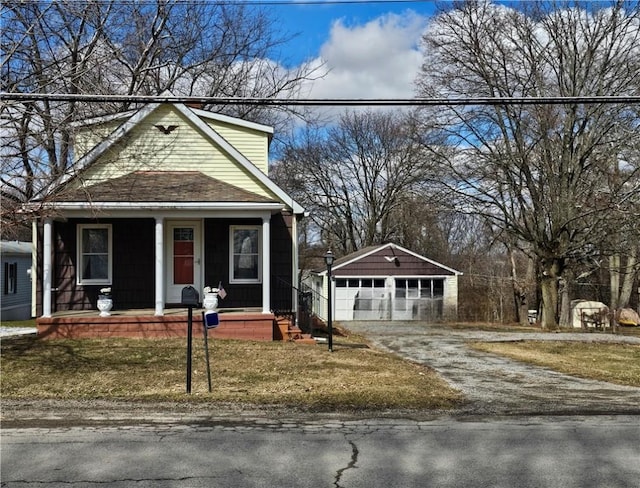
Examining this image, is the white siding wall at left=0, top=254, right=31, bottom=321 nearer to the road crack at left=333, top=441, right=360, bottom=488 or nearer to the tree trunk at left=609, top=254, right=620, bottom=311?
the road crack at left=333, top=441, right=360, bottom=488

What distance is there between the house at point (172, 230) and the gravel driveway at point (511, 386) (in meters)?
4.41

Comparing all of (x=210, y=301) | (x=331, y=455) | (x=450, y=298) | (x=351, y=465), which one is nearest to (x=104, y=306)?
(x=210, y=301)

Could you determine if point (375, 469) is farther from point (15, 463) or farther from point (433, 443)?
point (15, 463)

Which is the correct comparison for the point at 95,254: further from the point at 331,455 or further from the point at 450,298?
the point at 450,298

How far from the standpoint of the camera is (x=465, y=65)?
27234 mm

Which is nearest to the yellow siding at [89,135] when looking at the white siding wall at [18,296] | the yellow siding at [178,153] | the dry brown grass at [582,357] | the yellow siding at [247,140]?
the yellow siding at [178,153]

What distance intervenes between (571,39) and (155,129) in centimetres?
1852

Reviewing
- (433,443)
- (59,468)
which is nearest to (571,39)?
(433,443)

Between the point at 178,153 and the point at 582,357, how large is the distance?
40.9 ft

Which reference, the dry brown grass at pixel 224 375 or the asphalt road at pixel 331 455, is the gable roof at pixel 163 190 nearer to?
the dry brown grass at pixel 224 375

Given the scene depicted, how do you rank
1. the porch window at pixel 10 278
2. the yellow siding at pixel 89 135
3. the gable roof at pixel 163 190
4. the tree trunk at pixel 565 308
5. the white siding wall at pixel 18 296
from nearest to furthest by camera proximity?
the yellow siding at pixel 89 135 → the gable roof at pixel 163 190 → the white siding wall at pixel 18 296 → the porch window at pixel 10 278 → the tree trunk at pixel 565 308

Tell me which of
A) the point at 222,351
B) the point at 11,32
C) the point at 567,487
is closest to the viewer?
the point at 567,487

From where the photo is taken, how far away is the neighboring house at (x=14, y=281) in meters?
30.1

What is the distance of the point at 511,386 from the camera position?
35.9 ft
